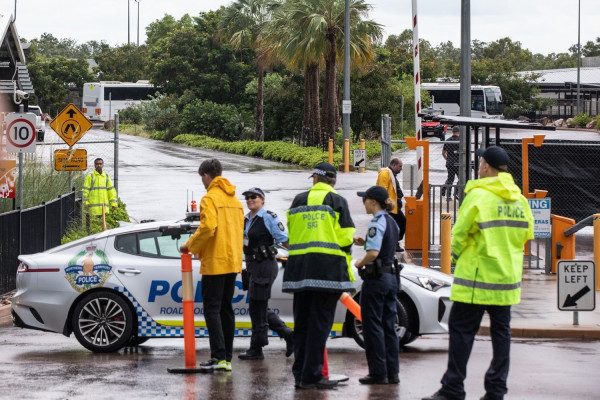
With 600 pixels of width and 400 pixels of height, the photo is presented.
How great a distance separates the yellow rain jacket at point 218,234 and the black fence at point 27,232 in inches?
265

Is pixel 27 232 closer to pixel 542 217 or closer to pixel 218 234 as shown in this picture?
pixel 218 234

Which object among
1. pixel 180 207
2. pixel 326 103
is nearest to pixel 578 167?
pixel 180 207

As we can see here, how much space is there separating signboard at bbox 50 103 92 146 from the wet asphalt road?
31.9 ft

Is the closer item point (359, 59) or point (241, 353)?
point (241, 353)

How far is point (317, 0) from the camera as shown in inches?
1752

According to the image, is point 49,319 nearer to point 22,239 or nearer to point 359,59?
point 22,239

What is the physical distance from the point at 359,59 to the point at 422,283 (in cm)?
3367

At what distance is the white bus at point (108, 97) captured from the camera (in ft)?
271

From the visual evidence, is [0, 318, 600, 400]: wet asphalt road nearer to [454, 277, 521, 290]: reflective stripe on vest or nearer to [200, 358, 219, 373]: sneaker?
[200, 358, 219, 373]: sneaker

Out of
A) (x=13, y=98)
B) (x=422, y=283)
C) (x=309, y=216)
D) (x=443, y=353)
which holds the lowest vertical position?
(x=443, y=353)

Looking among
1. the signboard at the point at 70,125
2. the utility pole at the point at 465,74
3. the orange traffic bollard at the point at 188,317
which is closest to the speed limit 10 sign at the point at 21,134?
the signboard at the point at 70,125

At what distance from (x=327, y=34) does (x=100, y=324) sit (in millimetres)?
34743

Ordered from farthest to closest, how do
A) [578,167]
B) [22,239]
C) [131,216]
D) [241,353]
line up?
[131,216] → [578,167] → [22,239] → [241,353]

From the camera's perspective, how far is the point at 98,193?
67.2ft
